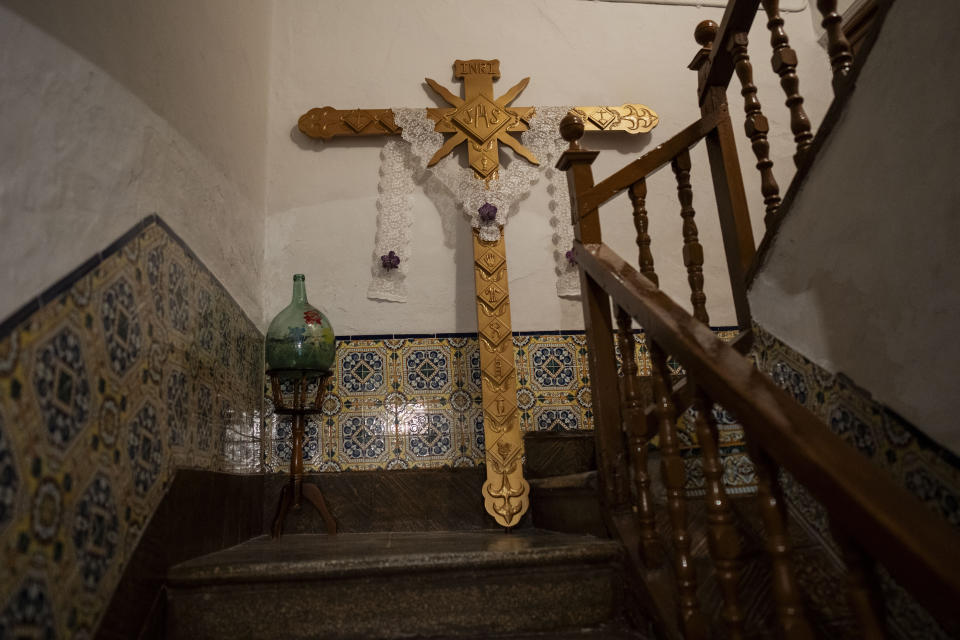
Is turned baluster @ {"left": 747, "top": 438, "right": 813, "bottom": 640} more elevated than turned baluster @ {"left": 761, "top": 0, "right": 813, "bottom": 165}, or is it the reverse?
turned baluster @ {"left": 761, "top": 0, "right": 813, "bottom": 165}

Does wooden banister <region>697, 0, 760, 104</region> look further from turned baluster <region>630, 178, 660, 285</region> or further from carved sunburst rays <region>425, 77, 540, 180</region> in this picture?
carved sunburst rays <region>425, 77, 540, 180</region>

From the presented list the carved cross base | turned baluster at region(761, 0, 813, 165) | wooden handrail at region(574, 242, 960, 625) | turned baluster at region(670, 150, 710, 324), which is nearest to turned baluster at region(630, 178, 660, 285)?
turned baluster at region(670, 150, 710, 324)

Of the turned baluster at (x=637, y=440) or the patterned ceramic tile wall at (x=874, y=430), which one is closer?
the patterned ceramic tile wall at (x=874, y=430)

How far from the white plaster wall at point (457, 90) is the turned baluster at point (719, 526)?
1.93 m

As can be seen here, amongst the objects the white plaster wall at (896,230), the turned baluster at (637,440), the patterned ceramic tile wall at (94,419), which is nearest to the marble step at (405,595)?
the turned baluster at (637,440)

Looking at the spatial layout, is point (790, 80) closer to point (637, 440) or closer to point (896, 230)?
point (896, 230)

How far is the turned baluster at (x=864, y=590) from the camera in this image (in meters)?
0.93

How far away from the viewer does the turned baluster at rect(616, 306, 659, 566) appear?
1.68 meters

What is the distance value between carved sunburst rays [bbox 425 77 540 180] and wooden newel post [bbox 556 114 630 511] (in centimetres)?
103

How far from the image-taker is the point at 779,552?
1126mm

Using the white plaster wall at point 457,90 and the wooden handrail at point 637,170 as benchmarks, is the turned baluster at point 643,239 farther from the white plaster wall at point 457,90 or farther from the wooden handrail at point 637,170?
the white plaster wall at point 457,90

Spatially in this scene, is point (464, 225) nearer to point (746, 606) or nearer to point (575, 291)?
point (575, 291)

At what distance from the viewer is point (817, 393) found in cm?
178

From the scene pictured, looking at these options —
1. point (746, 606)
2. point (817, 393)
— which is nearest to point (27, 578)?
point (746, 606)
